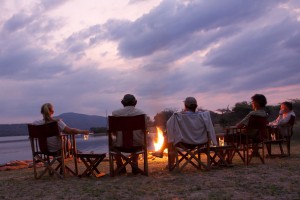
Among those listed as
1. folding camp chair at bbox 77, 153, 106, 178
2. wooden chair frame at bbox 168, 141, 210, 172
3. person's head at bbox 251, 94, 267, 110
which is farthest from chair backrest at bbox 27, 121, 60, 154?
person's head at bbox 251, 94, 267, 110

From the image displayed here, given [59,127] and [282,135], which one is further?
[282,135]

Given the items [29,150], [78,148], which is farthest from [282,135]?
[29,150]

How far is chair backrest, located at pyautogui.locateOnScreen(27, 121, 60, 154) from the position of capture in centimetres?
727

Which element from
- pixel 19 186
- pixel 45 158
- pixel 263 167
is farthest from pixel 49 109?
pixel 263 167

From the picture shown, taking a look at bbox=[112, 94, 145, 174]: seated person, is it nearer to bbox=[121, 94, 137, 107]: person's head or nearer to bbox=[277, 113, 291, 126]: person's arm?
bbox=[121, 94, 137, 107]: person's head

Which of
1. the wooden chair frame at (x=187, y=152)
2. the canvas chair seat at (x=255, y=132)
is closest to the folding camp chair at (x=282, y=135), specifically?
the canvas chair seat at (x=255, y=132)

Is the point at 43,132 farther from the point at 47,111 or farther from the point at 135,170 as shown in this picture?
the point at 135,170

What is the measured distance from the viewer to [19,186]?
21.9ft

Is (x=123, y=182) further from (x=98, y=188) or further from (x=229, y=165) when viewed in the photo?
(x=229, y=165)

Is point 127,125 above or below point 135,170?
above

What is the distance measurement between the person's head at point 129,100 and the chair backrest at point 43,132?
1.28 m

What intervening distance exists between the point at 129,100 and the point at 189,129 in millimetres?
1199

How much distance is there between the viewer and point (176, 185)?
19.2 feet

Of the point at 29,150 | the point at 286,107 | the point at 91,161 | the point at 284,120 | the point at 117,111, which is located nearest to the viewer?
the point at 91,161
